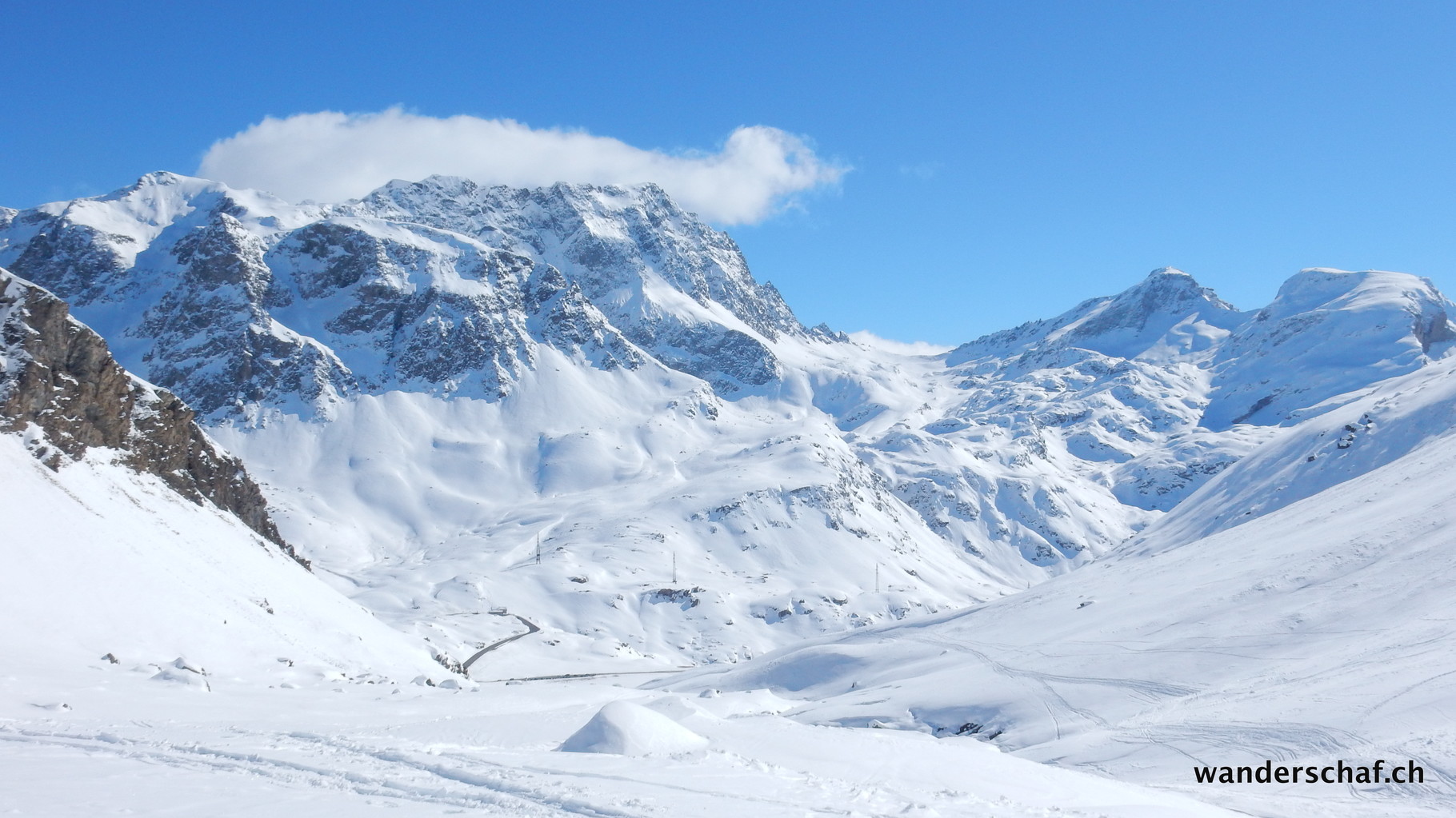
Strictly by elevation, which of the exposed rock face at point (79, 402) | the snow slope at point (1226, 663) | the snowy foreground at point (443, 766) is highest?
the exposed rock face at point (79, 402)

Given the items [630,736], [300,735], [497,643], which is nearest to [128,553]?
[300,735]

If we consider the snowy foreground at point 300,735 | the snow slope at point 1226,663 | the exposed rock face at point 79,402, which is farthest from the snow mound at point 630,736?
the exposed rock face at point 79,402

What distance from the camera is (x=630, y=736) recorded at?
2156 cm

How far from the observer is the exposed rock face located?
46219 millimetres

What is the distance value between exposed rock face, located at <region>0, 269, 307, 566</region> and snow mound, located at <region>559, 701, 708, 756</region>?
3806 cm

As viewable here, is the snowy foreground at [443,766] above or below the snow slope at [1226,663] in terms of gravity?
below

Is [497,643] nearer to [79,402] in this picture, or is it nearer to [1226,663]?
[79,402]

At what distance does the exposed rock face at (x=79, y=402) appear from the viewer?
46.2 m

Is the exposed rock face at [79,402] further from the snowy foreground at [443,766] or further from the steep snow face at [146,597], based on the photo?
the snowy foreground at [443,766]

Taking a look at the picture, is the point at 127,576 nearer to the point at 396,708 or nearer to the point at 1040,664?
the point at 396,708

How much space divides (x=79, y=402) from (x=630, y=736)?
45.8 meters

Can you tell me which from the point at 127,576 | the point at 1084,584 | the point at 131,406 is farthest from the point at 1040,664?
the point at 131,406

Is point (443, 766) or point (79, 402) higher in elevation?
point (79, 402)

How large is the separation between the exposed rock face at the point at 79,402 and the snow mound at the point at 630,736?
38062mm
